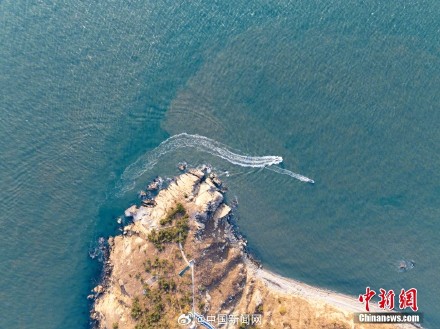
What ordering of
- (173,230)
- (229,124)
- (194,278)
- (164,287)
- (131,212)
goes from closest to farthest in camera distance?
(164,287), (194,278), (173,230), (131,212), (229,124)

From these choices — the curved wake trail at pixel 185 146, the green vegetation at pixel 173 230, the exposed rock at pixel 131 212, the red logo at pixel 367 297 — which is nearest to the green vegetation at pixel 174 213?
the green vegetation at pixel 173 230

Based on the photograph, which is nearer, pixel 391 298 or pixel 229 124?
pixel 229 124

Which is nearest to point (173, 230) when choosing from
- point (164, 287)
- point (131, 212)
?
point (131, 212)

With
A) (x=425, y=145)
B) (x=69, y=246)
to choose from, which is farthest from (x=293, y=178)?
(x=69, y=246)

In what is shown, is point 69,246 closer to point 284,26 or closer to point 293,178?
point 293,178

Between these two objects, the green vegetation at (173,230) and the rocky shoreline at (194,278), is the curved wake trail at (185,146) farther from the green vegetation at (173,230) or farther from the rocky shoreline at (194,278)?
the green vegetation at (173,230)

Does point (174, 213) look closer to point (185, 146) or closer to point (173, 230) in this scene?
point (173, 230)

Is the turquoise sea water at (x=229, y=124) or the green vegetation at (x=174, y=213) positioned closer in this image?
the green vegetation at (x=174, y=213)
